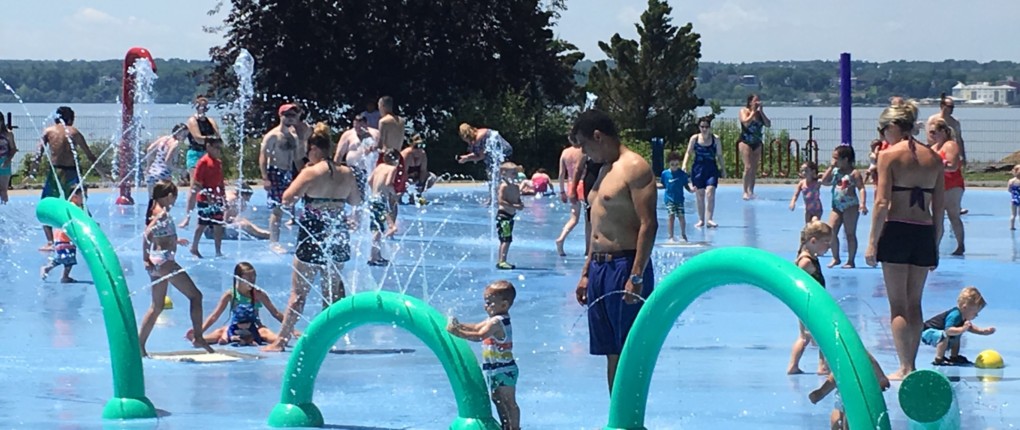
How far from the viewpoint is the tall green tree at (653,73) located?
4034 centimetres

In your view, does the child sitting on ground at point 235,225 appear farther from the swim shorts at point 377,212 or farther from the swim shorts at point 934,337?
the swim shorts at point 934,337

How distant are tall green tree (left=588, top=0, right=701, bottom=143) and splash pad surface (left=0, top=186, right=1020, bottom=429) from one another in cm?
2397

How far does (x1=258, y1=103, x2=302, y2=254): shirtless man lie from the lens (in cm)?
1549

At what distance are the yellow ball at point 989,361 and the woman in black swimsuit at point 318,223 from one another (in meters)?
3.80

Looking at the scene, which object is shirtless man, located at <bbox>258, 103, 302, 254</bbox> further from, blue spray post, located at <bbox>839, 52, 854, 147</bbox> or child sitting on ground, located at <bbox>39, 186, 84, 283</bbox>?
blue spray post, located at <bbox>839, 52, 854, 147</bbox>

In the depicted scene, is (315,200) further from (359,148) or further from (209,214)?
(359,148)

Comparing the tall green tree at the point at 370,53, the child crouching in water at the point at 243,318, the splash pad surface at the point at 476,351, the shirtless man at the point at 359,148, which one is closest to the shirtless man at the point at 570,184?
the splash pad surface at the point at 476,351

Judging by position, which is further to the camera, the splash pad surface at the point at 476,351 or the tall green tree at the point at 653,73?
the tall green tree at the point at 653,73

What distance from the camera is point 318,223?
395 inches

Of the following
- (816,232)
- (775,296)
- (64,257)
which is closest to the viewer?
(775,296)

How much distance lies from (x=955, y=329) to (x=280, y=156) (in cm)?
802

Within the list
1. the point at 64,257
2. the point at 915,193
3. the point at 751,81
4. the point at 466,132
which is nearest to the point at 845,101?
the point at 466,132

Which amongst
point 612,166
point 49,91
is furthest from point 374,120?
point 49,91

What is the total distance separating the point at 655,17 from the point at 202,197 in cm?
2701
